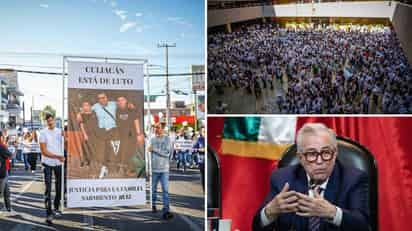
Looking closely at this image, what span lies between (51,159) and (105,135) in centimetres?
42

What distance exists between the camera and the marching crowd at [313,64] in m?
3.40

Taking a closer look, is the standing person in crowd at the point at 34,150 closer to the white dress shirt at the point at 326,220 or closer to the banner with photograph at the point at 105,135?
the banner with photograph at the point at 105,135

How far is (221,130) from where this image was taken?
329 cm

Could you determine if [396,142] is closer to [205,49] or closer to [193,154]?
[205,49]

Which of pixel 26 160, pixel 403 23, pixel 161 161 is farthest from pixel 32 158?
pixel 403 23

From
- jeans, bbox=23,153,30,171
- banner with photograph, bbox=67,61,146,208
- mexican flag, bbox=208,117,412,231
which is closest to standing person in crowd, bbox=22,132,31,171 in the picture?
jeans, bbox=23,153,30,171

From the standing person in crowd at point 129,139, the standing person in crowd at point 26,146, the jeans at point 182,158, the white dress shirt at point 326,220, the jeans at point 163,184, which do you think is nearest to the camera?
the white dress shirt at point 326,220

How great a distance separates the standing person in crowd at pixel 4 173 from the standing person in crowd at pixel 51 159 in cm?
25

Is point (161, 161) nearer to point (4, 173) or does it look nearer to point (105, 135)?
point (105, 135)

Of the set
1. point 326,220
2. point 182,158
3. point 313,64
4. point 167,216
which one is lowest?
point 167,216

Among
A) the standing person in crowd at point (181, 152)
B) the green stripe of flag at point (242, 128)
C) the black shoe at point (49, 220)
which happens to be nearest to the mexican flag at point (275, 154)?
the green stripe of flag at point (242, 128)

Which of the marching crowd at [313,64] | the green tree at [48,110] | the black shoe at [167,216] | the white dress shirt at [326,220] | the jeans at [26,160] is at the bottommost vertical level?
the black shoe at [167,216]

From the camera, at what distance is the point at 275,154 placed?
10.5 feet

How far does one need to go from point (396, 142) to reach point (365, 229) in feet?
2.01
